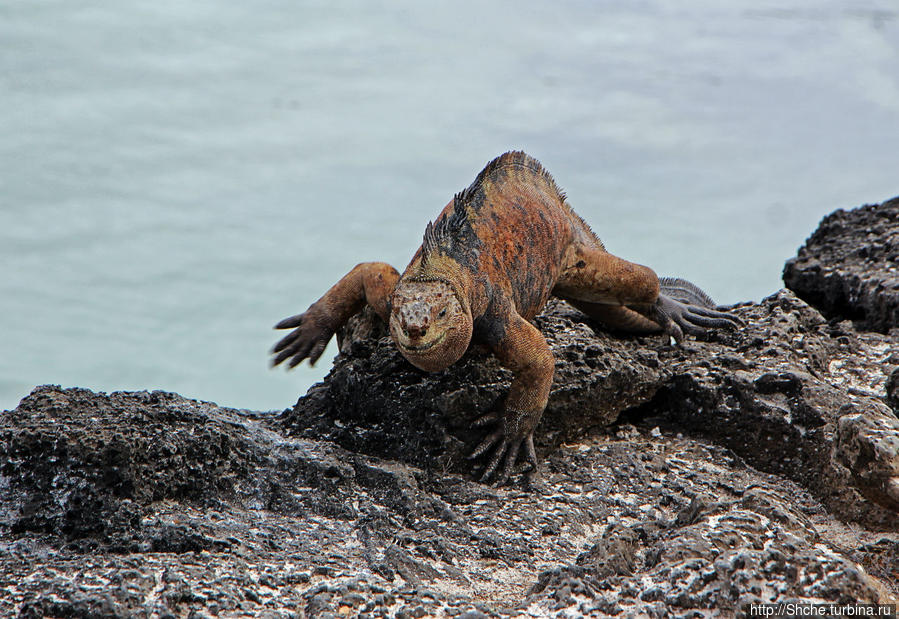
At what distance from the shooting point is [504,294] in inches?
189

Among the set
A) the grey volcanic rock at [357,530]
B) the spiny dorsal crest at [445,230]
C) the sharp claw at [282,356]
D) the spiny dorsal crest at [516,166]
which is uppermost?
the spiny dorsal crest at [516,166]

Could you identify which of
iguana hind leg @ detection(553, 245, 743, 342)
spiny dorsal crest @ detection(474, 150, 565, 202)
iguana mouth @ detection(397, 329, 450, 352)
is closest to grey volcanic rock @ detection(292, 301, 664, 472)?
iguana hind leg @ detection(553, 245, 743, 342)

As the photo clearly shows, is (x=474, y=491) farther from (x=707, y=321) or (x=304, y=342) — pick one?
(x=707, y=321)

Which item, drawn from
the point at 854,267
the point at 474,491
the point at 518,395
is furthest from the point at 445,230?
the point at 854,267

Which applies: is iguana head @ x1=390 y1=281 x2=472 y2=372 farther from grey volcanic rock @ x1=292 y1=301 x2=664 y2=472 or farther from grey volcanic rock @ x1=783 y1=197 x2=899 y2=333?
grey volcanic rock @ x1=783 y1=197 x2=899 y2=333

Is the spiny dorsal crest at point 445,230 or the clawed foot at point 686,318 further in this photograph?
the clawed foot at point 686,318

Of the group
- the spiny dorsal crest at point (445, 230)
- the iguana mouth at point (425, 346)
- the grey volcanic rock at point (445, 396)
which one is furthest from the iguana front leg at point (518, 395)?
the iguana mouth at point (425, 346)

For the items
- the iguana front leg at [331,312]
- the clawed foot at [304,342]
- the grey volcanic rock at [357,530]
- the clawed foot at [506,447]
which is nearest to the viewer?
the grey volcanic rock at [357,530]

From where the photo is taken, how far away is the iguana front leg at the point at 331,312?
16.8 feet

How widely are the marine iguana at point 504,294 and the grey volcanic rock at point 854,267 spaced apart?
1124 mm

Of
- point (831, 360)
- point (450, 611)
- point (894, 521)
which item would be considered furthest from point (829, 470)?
point (450, 611)

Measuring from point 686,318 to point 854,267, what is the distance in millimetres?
1655

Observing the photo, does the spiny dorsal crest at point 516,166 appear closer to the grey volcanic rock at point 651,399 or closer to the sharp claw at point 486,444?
the grey volcanic rock at point 651,399

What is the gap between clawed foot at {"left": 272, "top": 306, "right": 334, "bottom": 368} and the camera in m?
5.57
